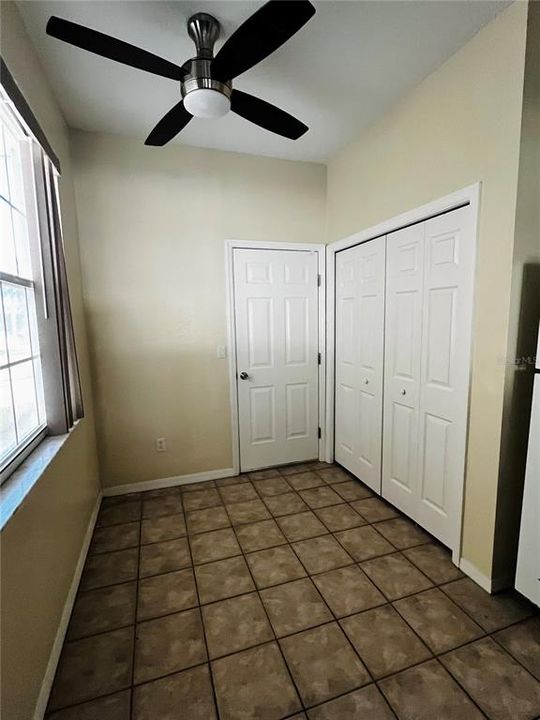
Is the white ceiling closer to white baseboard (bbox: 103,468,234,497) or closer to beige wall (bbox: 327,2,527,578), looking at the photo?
beige wall (bbox: 327,2,527,578)

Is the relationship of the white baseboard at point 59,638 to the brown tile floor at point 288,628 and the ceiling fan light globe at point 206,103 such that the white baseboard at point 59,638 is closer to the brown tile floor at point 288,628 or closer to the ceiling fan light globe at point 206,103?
the brown tile floor at point 288,628

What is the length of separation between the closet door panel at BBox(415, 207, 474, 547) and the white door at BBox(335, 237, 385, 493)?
0.44 metres

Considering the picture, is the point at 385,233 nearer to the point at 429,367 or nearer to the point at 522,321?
the point at 429,367

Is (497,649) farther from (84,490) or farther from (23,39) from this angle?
(23,39)

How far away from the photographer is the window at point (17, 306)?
1352 millimetres

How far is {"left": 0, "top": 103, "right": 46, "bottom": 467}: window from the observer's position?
4.43 ft

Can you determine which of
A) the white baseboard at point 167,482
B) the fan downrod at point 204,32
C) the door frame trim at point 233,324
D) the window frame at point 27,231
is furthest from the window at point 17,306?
the door frame trim at point 233,324

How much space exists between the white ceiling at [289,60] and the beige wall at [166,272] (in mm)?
289

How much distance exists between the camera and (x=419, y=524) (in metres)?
2.25

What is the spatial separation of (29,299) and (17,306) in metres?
0.11

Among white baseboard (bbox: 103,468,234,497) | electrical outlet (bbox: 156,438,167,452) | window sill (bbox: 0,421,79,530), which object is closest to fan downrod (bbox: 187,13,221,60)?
window sill (bbox: 0,421,79,530)

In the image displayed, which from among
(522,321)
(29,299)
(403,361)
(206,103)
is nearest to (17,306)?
(29,299)

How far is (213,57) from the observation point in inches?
60.4

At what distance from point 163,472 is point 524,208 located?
115 inches
